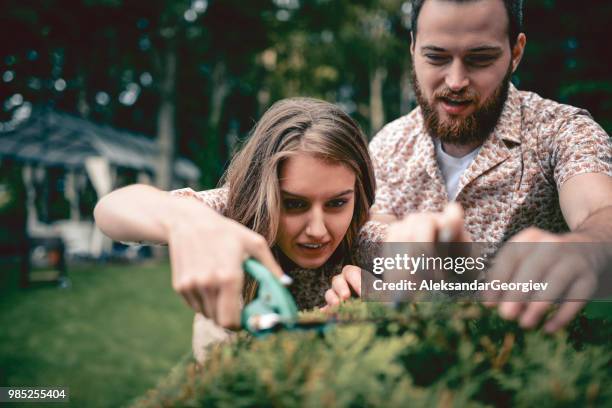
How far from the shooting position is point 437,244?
1376 mm

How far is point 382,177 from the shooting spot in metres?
3.34

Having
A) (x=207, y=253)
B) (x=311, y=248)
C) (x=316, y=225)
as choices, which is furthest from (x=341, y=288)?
(x=207, y=253)

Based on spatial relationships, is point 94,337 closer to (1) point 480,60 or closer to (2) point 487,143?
(2) point 487,143

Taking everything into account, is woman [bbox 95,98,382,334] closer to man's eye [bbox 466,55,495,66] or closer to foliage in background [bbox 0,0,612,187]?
man's eye [bbox 466,55,495,66]

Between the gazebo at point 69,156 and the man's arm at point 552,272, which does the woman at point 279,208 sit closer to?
the man's arm at point 552,272

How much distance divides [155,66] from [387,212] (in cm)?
1449

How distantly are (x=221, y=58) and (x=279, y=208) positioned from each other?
15269 millimetres

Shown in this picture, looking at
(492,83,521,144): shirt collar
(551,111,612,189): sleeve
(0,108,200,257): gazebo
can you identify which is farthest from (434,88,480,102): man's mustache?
(0,108,200,257): gazebo

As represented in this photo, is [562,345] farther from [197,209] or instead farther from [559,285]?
[197,209]

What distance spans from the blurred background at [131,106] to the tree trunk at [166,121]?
6 cm

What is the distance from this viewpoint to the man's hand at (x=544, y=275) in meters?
1.16

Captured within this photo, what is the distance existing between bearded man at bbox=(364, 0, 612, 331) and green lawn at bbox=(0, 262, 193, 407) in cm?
437

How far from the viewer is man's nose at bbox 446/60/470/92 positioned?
2635 mm

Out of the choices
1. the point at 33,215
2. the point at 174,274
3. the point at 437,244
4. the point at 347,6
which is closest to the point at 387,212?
the point at 437,244
